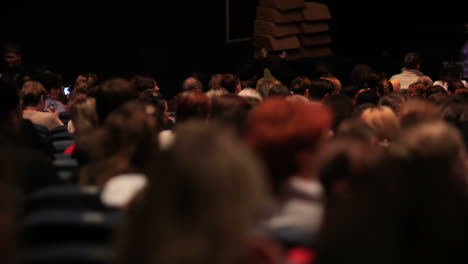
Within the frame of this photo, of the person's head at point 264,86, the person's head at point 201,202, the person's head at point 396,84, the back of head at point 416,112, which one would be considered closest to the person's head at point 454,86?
the person's head at point 396,84

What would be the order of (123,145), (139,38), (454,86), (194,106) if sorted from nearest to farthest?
1. (123,145)
2. (194,106)
3. (454,86)
4. (139,38)

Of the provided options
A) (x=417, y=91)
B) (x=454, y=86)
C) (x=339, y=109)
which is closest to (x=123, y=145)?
(x=339, y=109)

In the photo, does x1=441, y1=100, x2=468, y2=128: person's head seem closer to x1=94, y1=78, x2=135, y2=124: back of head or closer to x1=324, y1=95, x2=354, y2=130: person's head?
x1=324, y1=95, x2=354, y2=130: person's head

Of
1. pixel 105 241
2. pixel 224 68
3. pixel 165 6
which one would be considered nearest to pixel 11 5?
pixel 165 6

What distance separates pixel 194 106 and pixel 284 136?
2.31 meters

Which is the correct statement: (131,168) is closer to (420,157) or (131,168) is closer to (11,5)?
(420,157)

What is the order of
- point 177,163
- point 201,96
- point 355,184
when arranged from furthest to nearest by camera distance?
point 201,96, point 355,184, point 177,163

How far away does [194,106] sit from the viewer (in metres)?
4.77

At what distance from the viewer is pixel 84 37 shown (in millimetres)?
12148

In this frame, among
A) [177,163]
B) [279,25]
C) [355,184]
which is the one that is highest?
[279,25]

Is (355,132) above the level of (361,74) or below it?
below

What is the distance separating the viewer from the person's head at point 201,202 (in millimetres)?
1562

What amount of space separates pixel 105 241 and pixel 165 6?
10351 mm

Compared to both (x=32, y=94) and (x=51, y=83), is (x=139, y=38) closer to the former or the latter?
(x=51, y=83)
